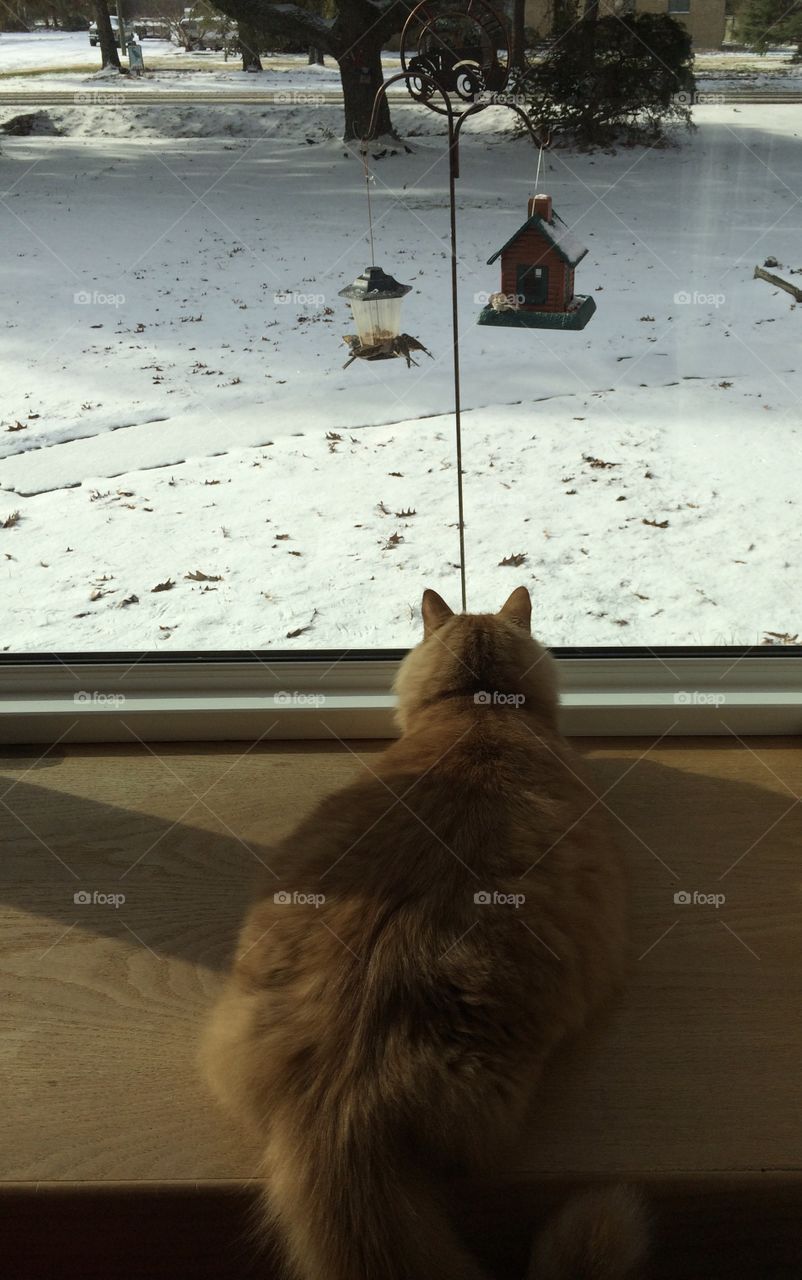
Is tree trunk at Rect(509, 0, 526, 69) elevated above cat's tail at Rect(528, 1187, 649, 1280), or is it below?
above

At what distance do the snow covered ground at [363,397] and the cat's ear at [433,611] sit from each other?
282 mm

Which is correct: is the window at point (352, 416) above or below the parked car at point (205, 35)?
below

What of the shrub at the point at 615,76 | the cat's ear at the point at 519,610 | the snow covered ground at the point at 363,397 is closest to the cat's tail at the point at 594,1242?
the cat's ear at the point at 519,610

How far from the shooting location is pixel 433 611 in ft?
4.70

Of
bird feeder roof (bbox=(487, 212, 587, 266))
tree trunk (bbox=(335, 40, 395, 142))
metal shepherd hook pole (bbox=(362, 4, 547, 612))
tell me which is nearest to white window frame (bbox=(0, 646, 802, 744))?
metal shepherd hook pole (bbox=(362, 4, 547, 612))

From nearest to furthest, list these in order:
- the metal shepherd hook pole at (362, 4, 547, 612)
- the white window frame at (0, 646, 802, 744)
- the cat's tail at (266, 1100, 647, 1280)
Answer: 1. the cat's tail at (266, 1100, 647, 1280)
2. the metal shepherd hook pole at (362, 4, 547, 612)
3. the white window frame at (0, 646, 802, 744)

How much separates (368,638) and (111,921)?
2.21 feet

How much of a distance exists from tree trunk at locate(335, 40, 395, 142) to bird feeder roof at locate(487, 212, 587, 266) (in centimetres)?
28

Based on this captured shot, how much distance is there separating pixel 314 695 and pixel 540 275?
85 cm

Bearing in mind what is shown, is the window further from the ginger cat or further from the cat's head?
the ginger cat

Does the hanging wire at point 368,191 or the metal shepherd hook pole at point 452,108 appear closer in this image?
the metal shepherd hook pole at point 452,108

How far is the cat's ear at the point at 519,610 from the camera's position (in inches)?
56.3

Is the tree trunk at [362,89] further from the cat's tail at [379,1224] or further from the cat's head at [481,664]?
the cat's tail at [379,1224]

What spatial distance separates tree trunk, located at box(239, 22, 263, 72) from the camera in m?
1.30
